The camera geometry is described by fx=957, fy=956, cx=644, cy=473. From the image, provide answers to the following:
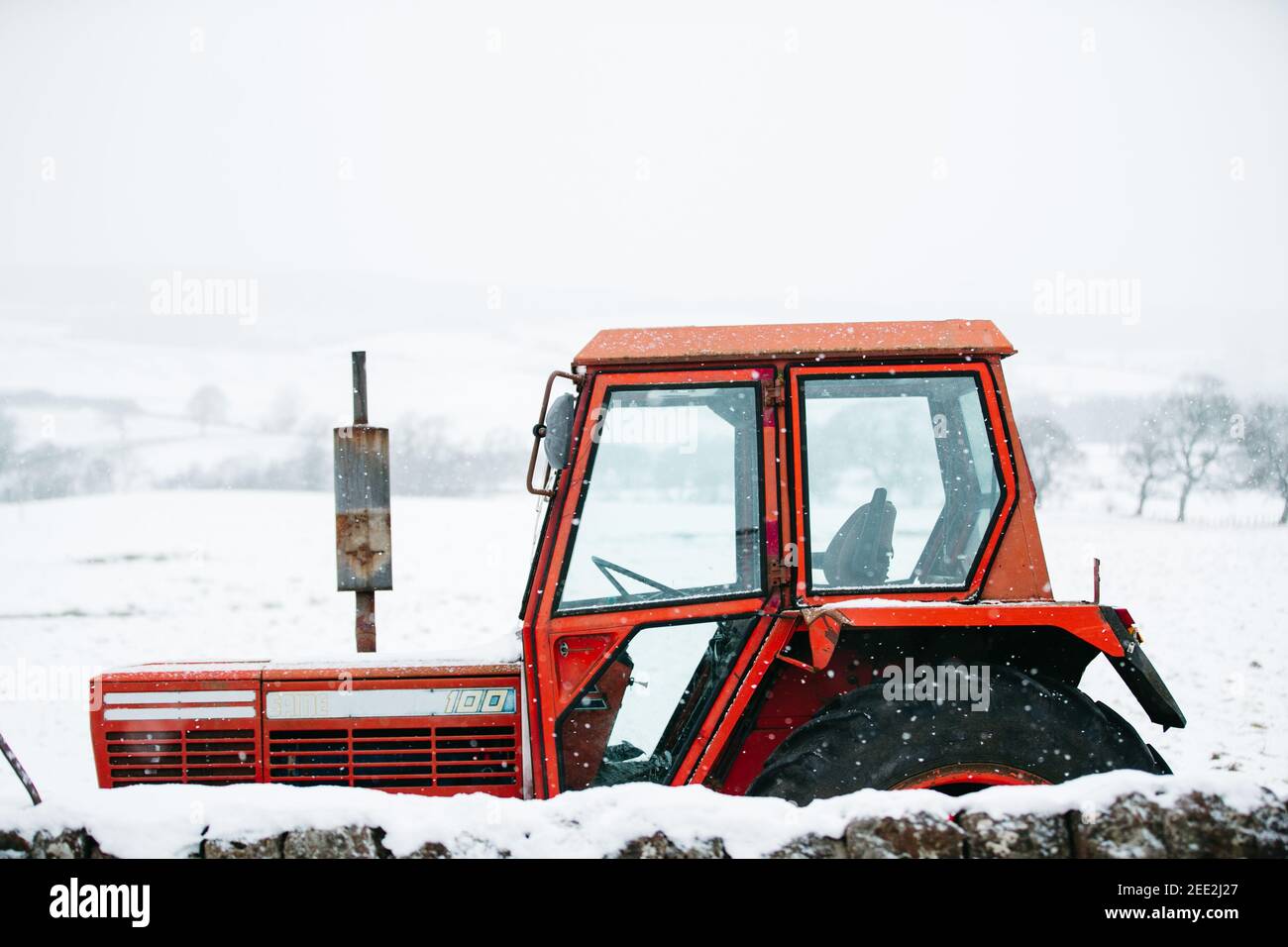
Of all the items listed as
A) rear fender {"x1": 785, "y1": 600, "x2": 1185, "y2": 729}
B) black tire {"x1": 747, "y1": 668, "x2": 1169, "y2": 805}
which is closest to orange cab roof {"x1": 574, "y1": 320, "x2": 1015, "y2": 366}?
rear fender {"x1": 785, "y1": 600, "x2": 1185, "y2": 729}

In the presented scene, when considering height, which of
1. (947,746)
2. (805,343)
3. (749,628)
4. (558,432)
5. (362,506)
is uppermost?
(805,343)

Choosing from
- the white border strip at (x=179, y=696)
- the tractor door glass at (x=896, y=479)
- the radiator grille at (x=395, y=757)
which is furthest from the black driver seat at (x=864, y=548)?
the white border strip at (x=179, y=696)

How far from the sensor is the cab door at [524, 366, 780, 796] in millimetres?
3398

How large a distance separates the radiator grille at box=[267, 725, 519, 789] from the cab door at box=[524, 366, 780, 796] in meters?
0.28

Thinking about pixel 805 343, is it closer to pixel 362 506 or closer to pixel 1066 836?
pixel 1066 836

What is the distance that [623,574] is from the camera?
3.44m

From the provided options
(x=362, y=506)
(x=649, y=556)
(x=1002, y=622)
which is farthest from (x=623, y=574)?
(x=362, y=506)

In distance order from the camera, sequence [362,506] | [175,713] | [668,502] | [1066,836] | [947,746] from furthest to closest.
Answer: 1. [362,506]
2. [175,713]
3. [668,502]
4. [947,746]
5. [1066,836]

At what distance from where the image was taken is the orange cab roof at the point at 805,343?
343 cm

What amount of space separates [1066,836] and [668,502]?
167 centimetres

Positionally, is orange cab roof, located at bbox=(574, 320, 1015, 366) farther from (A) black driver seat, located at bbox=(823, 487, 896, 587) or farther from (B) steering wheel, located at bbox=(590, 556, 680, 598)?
(B) steering wheel, located at bbox=(590, 556, 680, 598)
